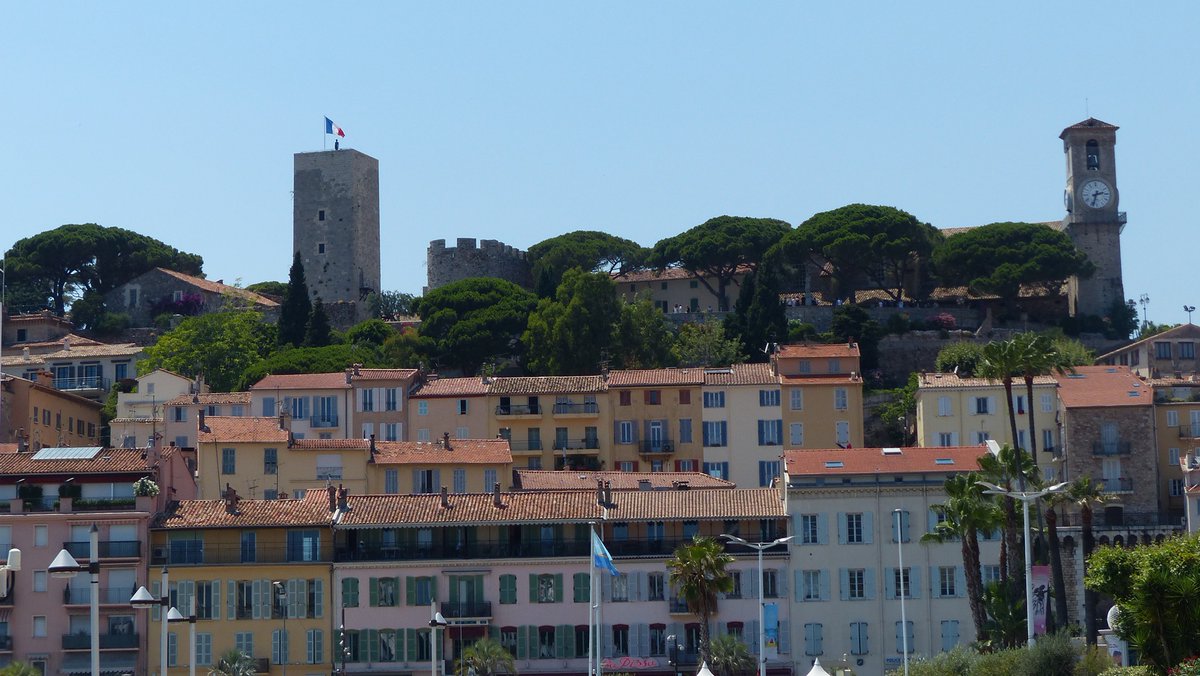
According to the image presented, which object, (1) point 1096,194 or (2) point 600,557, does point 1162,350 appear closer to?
(1) point 1096,194

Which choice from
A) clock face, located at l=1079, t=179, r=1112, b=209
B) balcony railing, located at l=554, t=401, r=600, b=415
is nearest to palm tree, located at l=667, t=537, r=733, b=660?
balcony railing, located at l=554, t=401, r=600, b=415

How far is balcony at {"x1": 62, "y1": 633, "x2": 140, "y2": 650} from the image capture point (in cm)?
7188

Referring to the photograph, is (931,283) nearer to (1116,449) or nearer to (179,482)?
(1116,449)

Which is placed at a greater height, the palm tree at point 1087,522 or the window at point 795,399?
the window at point 795,399

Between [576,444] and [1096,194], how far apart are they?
58.5 metres

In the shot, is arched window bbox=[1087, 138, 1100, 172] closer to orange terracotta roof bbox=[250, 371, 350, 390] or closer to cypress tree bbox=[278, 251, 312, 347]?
cypress tree bbox=[278, 251, 312, 347]

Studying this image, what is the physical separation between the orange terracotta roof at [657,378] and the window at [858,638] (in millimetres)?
22305

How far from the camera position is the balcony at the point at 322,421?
98250mm

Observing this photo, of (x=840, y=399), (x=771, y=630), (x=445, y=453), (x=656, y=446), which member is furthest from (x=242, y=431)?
(x=840, y=399)

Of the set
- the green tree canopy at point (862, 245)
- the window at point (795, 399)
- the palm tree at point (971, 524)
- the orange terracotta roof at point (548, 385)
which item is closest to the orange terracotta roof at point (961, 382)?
the window at point (795, 399)

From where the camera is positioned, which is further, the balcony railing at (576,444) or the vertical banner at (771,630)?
the balcony railing at (576,444)

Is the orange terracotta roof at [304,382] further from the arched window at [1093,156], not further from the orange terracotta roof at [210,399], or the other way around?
the arched window at [1093,156]

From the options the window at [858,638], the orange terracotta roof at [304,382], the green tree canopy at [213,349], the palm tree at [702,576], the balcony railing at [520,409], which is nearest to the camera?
the palm tree at [702,576]

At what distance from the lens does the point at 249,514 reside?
74.9m
